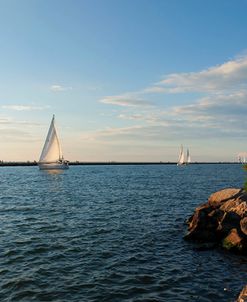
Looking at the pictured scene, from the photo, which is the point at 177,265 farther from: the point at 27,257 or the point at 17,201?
the point at 17,201

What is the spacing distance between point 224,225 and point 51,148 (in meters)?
109

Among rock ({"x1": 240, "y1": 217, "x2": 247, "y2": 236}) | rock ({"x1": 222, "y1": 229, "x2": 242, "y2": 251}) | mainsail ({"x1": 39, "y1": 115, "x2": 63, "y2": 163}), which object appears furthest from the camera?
mainsail ({"x1": 39, "y1": 115, "x2": 63, "y2": 163})

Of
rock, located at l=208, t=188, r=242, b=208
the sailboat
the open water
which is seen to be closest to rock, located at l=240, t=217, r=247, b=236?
the open water

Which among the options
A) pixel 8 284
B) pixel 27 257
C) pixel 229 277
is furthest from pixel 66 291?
pixel 229 277

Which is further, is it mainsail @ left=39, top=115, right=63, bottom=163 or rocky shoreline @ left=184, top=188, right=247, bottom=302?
mainsail @ left=39, top=115, right=63, bottom=163

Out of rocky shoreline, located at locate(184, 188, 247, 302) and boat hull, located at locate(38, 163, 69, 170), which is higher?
boat hull, located at locate(38, 163, 69, 170)

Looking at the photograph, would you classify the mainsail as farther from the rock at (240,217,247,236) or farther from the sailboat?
the rock at (240,217,247,236)

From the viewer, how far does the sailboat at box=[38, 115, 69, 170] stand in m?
127

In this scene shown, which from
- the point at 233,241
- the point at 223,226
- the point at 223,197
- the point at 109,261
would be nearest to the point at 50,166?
the point at 223,197

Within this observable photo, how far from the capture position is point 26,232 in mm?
28938

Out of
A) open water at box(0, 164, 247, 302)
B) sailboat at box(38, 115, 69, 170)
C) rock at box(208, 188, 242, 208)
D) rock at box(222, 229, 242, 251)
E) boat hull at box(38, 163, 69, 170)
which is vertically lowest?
open water at box(0, 164, 247, 302)

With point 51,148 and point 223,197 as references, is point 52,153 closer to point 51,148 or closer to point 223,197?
point 51,148

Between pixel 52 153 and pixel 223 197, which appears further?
pixel 52 153

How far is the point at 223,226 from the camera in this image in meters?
26.4
